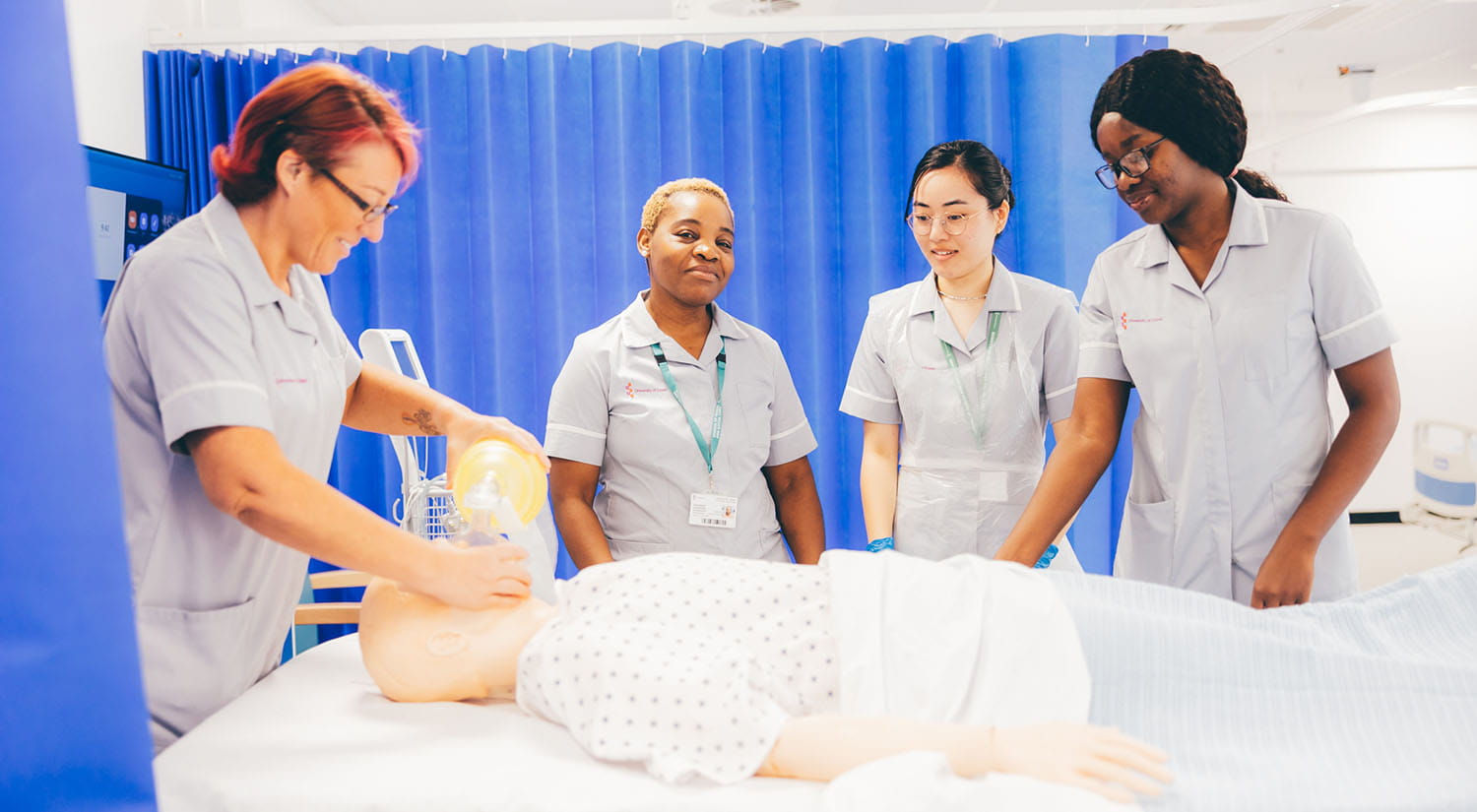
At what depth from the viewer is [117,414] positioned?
46.4 inches

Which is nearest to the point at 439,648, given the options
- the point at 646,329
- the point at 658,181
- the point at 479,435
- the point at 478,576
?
the point at 478,576

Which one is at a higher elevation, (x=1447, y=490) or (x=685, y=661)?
(x=685, y=661)

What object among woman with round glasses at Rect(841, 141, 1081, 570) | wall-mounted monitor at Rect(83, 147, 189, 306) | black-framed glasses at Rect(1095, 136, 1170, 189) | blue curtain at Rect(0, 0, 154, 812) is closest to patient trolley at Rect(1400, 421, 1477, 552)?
woman with round glasses at Rect(841, 141, 1081, 570)

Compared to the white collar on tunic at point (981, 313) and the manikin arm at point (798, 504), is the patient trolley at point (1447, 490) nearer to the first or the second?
the white collar on tunic at point (981, 313)

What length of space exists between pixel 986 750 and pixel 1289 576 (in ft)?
2.72

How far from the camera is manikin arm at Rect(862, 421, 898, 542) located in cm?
228

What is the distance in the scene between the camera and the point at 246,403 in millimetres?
1125

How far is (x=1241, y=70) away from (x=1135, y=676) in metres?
5.78

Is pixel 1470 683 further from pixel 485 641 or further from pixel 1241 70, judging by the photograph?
pixel 1241 70

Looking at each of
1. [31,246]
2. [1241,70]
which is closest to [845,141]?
[31,246]

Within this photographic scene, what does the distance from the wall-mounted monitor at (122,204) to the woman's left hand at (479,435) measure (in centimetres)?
160

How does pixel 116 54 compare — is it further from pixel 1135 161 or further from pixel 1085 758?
pixel 1085 758

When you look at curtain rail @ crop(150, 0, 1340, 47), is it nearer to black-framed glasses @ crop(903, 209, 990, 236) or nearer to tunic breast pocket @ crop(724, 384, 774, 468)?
black-framed glasses @ crop(903, 209, 990, 236)

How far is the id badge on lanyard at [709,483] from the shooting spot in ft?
6.80
